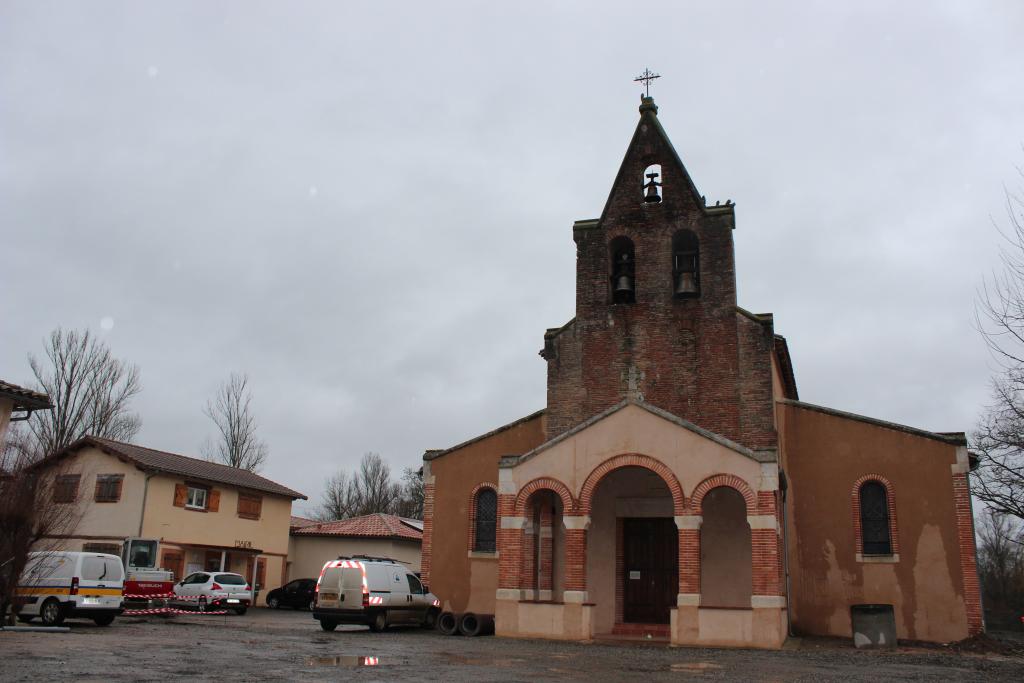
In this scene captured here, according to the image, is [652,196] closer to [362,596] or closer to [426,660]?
[362,596]

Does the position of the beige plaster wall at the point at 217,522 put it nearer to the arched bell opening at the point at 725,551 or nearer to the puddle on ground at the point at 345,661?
the puddle on ground at the point at 345,661

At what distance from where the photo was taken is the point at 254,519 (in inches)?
1531

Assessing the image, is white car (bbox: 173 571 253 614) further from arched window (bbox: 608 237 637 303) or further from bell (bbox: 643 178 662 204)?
bell (bbox: 643 178 662 204)

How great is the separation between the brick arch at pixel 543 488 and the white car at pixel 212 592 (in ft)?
53.2

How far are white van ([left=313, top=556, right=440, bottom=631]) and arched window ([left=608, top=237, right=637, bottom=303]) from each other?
929 centimetres

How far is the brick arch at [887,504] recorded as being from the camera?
19.9 metres

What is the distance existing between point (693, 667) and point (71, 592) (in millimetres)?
14965

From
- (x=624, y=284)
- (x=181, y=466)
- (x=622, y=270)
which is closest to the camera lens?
(x=624, y=284)

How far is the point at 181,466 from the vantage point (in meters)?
36.1

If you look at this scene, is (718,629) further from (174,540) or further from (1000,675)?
(174,540)

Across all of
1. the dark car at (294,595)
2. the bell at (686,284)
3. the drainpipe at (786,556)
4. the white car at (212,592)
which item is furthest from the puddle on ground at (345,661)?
the dark car at (294,595)

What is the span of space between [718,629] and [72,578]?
1489cm

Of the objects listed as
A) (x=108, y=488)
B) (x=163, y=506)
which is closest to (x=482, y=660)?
(x=163, y=506)

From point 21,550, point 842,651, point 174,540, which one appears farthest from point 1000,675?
point 174,540
